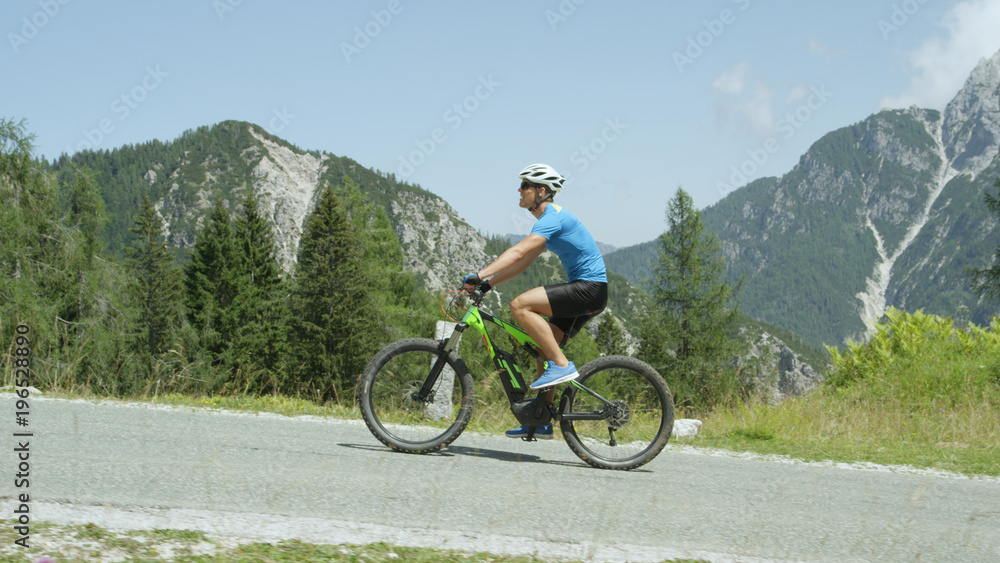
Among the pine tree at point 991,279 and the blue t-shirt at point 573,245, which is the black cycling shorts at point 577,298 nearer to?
the blue t-shirt at point 573,245

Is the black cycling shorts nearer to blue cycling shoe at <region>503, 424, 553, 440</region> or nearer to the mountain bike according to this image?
the mountain bike

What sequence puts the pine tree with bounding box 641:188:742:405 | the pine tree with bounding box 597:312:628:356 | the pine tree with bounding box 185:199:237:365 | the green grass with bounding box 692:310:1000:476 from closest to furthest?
the green grass with bounding box 692:310:1000:476
the pine tree with bounding box 641:188:742:405
the pine tree with bounding box 185:199:237:365
the pine tree with bounding box 597:312:628:356

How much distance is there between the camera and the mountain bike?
493 cm

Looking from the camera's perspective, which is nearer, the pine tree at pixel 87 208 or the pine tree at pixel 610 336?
the pine tree at pixel 87 208

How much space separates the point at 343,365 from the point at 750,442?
3553cm

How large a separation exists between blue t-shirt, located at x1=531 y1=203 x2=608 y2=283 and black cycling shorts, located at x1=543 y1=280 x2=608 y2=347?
0.07 m

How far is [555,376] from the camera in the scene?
481 centimetres

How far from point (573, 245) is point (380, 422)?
2037mm

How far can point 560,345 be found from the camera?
4992 millimetres

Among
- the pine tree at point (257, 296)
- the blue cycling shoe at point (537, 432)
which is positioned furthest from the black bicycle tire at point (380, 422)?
the pine tree at point (257, 296)

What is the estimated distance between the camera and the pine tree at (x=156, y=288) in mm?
44031

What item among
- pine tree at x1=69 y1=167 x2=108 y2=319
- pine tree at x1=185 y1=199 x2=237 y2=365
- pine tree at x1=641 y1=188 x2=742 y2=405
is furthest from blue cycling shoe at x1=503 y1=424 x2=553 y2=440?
pine tree at x1=185 y1=199 x2=237 y2=365

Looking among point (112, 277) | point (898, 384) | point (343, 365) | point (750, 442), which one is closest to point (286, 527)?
point (750, 442)

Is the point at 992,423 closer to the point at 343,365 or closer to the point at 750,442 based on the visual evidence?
the point at 750,442
